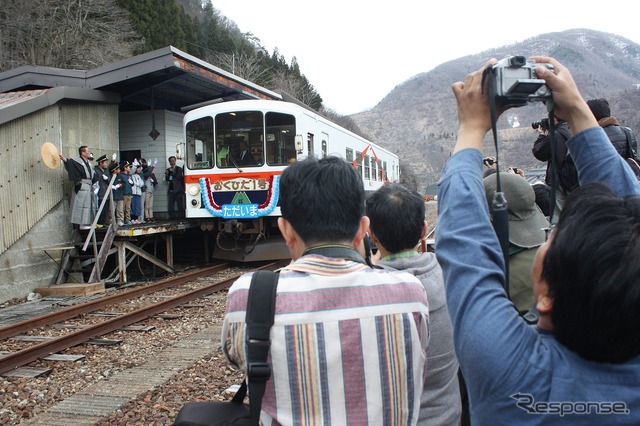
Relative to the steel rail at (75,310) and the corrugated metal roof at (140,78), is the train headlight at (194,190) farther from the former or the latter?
the corrugated metal roof at (140,78)

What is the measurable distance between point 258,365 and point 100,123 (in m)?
11.6

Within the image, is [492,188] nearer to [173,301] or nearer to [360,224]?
[360,224]

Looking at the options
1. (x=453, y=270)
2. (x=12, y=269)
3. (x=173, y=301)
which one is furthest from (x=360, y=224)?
(x=12, y=269)

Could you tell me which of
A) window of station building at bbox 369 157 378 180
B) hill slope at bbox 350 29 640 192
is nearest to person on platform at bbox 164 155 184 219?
window of station building at bbox 369 157 378 180

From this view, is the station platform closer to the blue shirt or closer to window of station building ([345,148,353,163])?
window of station building ([345,148,353,163])

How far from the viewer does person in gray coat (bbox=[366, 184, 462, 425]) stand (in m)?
1.85

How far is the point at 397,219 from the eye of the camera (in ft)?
7.04

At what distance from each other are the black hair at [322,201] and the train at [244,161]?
8.36 metres

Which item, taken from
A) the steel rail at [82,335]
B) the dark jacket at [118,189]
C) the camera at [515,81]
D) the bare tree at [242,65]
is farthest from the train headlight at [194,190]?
the bare tree at [242,65]

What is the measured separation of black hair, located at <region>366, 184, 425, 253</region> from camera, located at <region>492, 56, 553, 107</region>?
37.0 inches

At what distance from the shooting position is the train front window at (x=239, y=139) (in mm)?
10391

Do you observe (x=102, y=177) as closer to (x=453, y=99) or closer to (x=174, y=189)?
(x=174, y=189)

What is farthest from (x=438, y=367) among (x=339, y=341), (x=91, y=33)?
(x=91, y=33)

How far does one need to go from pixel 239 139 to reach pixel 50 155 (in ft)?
11.7
